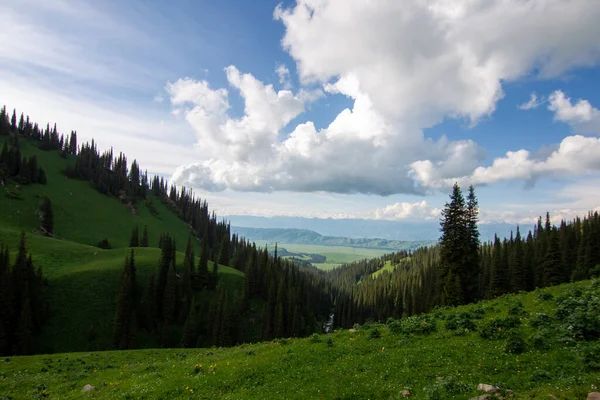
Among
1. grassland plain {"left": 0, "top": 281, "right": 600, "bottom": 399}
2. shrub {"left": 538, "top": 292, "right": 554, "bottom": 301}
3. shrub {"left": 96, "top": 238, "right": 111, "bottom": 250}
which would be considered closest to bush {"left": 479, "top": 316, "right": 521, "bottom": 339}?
grassland plain {"left": 0, "top": 281, "right": 600, "bottom": 399}

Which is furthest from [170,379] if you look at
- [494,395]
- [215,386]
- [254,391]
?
[494,395]

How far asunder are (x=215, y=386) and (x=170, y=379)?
14.7ft

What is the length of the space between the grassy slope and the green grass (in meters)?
38.7

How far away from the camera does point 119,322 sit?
72688mm

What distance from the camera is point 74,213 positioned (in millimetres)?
158000

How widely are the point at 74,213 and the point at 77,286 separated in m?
101

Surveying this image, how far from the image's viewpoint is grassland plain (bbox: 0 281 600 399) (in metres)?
12.7

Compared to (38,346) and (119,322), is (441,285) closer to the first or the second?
(119,322)

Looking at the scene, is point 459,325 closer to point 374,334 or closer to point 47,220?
point 374,334

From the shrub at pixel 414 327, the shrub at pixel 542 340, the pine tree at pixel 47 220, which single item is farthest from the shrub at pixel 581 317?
the pine tree at pixel 47 220

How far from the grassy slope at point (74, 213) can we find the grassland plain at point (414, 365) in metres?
140

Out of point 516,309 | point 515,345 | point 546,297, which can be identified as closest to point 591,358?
point 515,345

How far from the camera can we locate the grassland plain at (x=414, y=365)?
41.5 feet

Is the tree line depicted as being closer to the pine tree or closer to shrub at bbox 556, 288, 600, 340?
shrub at bbox 556, 288, 600, 340
